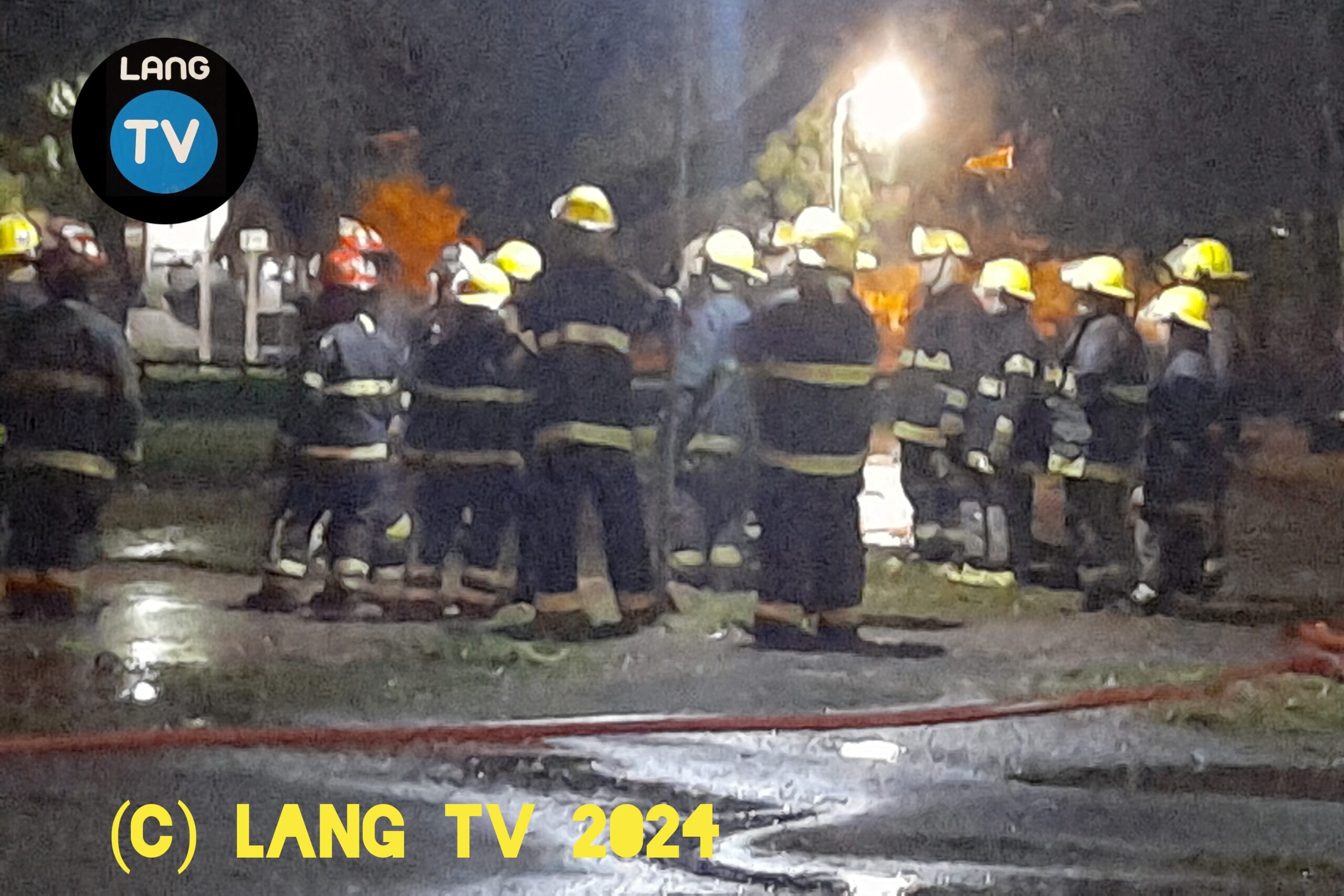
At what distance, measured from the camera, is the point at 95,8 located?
6.54 feet

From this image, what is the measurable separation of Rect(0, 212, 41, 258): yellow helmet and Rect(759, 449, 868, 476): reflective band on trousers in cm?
92

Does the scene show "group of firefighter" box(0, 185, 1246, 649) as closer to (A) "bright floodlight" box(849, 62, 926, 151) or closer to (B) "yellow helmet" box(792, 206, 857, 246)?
(B) "yellow helmet" box(792, 206, 857, 246)

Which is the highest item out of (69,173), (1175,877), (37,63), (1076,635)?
(37,63)

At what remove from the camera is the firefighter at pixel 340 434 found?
199 centimetres

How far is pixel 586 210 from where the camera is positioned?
2.00 metres

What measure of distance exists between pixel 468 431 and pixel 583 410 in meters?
0.14

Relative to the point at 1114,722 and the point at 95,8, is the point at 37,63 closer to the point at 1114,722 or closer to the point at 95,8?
the point at 95,8

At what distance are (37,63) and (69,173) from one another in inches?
5.7

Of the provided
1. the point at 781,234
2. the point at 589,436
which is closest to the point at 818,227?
the point at 781,234

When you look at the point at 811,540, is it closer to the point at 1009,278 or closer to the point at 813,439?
the point at 813,439

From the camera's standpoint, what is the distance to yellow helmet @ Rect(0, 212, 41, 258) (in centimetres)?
201

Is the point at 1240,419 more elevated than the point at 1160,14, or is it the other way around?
the point at 1160,14

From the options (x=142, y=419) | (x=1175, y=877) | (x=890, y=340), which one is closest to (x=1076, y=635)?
(x=1175, y=877)

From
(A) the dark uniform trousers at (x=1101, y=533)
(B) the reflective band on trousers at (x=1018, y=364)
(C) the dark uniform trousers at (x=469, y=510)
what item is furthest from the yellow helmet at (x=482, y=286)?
(A) the dark uniform trousers at (x=1101, y=533)
